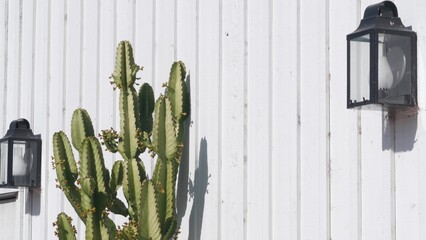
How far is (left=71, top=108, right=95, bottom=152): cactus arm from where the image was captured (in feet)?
19.7

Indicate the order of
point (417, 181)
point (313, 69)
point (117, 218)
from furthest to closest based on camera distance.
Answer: point (117, 218) < point (313, 69) < point (417, 181)

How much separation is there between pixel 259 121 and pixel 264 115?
0.05 meters

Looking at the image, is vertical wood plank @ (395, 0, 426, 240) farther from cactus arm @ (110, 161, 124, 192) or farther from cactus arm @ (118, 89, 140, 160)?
cactus arm @ (110, 161, 124, 192)

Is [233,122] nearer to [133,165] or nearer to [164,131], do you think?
[164,131]

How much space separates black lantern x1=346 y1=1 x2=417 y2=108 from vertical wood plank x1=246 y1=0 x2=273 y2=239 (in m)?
0.97

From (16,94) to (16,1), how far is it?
0.67m

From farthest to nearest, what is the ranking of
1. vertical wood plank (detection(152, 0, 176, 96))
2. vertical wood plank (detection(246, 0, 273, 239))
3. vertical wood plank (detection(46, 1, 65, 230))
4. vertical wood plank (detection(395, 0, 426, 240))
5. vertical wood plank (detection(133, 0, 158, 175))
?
vertical wood plank (detection(46, 1, 65, 230)) → vertical wood plank (detection(133, 0, 158, 175)) → vertical wood plank (detection(152, 0, 176, 96)) → vertical wood plank (detection(246, 0, 273, 239)) → vertical wood plank (detection(395, 0, 426, 240))

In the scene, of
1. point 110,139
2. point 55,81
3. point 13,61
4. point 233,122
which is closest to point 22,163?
point 55,81

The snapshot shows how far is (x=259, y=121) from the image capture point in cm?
532

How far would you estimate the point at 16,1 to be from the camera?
25.8ft

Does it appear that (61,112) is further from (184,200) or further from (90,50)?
(184,200)

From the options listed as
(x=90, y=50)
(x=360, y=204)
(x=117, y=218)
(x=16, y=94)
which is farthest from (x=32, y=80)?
(x=360, y=204)

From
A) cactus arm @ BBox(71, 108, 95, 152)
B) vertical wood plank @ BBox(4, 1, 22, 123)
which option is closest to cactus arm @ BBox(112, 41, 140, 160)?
cactus arm @ BBox(71, 108, 95, 152)

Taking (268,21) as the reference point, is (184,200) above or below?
below
